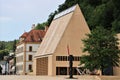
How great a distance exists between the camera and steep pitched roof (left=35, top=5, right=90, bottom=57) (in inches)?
3378

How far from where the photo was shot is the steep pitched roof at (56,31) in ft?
282

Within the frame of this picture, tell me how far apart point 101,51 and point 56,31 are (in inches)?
960

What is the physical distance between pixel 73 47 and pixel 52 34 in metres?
8.40

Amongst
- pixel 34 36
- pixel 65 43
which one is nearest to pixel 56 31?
pixel 65 43

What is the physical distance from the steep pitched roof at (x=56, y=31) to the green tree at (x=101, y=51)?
16008 millimetres

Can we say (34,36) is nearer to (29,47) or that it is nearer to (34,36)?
(34,36)

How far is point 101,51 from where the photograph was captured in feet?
221

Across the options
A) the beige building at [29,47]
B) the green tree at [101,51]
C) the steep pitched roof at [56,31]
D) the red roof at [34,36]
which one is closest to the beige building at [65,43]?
the steep pitched roof at [56,31]

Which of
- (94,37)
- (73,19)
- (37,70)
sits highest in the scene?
(73,19)

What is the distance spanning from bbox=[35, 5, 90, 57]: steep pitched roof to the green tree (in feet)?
52.5

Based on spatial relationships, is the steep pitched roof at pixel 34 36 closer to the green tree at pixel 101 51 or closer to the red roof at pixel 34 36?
the red roof at pixel 34 36

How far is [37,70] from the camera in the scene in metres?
95.6

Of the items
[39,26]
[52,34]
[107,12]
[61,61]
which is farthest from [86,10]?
[39,26]

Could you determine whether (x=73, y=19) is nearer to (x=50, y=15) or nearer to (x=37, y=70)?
(x=37, y=70)
